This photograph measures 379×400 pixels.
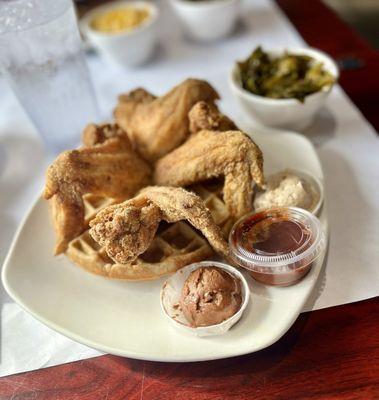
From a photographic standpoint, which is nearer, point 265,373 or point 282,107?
point 265,373

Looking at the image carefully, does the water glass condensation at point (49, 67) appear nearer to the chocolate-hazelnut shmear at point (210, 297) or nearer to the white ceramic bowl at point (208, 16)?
the white ceramic bowl at point (208, 16)

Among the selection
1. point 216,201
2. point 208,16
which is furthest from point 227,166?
point 208,16

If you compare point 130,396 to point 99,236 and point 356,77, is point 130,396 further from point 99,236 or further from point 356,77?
point 356,77

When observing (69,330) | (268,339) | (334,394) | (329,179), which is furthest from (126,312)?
(329,179)

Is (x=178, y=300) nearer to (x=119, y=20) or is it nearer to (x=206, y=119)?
(x=206, y=119)

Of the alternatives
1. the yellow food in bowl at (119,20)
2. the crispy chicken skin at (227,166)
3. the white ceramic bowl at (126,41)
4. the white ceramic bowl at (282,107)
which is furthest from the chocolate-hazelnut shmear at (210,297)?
the yellow food in bowl at (119,20)

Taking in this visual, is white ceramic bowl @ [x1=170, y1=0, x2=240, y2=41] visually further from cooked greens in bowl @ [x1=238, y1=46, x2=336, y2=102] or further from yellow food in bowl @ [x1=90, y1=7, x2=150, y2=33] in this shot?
cooked greens in bowl @ [x1=238, y1=46, x2=336, y2=102]

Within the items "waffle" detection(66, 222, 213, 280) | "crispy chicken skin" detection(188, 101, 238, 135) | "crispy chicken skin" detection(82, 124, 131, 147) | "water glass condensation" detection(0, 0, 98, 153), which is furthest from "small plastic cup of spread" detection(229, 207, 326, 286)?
"water glass condensation" detection(0, 0, 98, 153)
